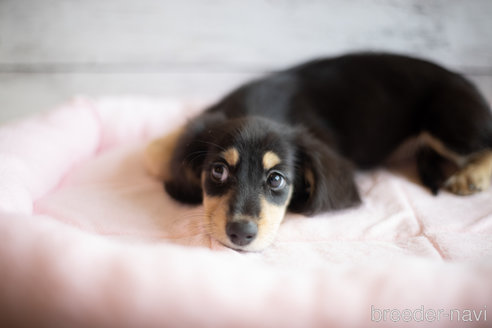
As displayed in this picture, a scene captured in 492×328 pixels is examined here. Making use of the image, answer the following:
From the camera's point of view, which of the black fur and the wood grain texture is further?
the wood grain texture

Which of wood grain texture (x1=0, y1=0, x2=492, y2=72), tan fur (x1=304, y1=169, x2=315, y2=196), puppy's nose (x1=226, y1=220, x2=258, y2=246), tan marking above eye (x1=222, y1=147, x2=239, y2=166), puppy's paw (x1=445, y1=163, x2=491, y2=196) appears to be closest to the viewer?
puppy's nose (x1=226, y1=220, x2=258, y2=246)

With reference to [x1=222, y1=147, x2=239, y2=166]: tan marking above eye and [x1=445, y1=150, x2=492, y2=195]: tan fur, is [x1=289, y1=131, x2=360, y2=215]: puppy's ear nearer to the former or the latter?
[x1=222, y1=147, x2=239, y2=166]: tan marking above eye

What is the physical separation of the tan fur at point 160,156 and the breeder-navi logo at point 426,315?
3.53ft

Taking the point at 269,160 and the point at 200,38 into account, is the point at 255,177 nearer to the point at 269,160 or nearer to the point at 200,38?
the point at 269,160

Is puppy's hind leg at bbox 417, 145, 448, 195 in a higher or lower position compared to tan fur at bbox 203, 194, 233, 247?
higher

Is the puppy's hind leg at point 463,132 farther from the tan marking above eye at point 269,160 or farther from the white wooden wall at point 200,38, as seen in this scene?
the tan marking above eye at point 269,160

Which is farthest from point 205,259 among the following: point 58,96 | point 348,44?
point 58,96

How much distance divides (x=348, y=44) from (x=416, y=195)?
119cm

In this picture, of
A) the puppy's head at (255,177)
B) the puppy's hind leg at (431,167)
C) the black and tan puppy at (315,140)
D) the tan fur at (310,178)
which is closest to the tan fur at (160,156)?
the black and tan puppy at (315,140)

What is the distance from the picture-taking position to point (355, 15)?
7.05 ft

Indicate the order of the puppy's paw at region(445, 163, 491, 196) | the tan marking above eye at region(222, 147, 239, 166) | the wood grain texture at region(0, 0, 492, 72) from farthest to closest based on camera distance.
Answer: the wood grain texture at region(0, 0, 492, 72) < the puppy's paw at region(445, 163, 491, 196) < the tan marking above eye at region(222, 147, 239, 166)

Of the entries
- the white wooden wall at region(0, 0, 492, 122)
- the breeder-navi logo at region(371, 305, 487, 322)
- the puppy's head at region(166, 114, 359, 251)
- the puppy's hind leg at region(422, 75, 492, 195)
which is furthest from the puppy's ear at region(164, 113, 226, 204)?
the puppy's hind leg at region(422, 75, 492, 195)

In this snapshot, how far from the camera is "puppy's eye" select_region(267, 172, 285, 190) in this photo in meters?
1.29

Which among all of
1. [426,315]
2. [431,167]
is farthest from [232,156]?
[431,167]
